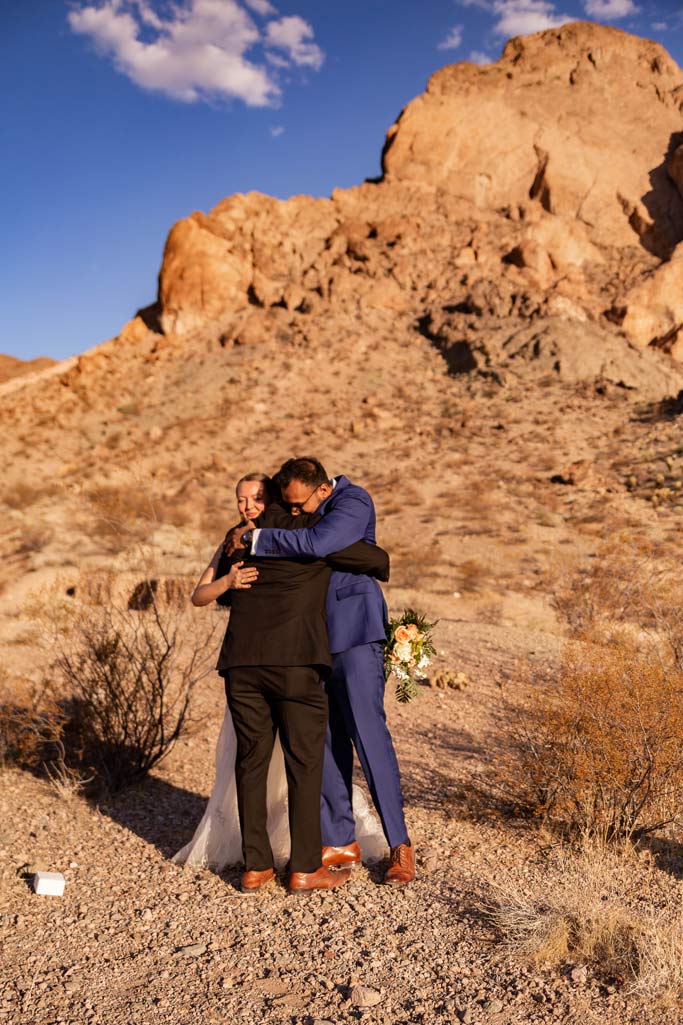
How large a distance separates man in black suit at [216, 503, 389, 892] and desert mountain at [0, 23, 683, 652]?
1162 cm

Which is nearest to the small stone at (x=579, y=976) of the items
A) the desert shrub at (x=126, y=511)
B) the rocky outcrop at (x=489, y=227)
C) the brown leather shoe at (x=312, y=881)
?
the brown leather shoe at (x=312, y=881)

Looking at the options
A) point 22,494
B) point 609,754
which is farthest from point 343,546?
point 22,494

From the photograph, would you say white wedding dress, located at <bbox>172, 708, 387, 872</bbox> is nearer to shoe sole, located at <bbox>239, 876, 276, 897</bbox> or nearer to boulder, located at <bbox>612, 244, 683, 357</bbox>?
shoe sole, located at <bbox>239, 876, 276, 897</bbox>

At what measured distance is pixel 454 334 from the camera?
28844 millimetres

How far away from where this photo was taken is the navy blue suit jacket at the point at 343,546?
11.1ft

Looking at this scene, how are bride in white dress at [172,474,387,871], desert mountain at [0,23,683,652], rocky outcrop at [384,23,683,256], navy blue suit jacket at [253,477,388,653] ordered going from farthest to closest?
1. rocky outcrop at [384,23,683,256]
2. desert mountain at [0,23,683,652]
3. bride in white dress at [172,474,387,871]
4. navy blue suit jacket at [253,477,388,653]

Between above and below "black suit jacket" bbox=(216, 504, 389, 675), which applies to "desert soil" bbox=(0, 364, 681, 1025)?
below

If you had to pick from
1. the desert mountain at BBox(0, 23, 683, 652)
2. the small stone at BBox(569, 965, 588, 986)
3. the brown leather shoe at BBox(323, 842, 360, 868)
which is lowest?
the brown leather shoe at BBox(323, 842, 360, 868)

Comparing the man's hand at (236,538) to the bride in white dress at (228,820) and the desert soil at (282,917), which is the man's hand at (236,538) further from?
the desert soil at (282,917)

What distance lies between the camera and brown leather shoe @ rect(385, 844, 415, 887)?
357cm

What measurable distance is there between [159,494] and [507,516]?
9221mm

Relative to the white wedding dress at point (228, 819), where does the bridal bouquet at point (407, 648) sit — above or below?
above

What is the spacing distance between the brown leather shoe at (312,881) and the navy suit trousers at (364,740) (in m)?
0.16

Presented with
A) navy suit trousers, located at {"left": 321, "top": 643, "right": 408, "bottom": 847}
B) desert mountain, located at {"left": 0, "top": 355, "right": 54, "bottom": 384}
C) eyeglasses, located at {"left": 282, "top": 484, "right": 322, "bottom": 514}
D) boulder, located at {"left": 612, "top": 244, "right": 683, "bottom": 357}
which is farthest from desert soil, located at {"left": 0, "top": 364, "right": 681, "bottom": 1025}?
desert mountain, located at {"left": 0, "top": 355, "right": 54, "bottom": 384}
